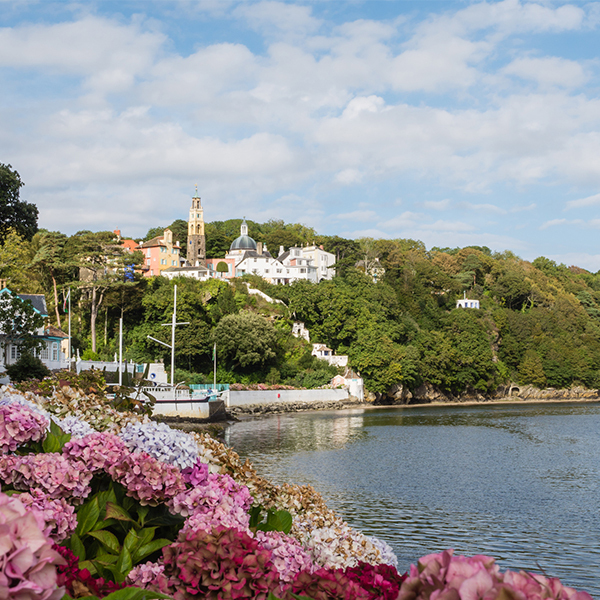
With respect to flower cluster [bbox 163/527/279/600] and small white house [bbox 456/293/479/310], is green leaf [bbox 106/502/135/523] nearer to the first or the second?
flower cluster [bbox 163/527/279/600]

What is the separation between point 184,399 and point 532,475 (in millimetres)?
25088

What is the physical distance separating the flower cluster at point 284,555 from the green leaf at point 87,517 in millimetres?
1233

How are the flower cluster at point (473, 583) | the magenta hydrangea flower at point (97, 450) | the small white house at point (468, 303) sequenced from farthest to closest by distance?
the small white house at point (468, 303), the magenta hydrangea flower at point (97, 450), the flower cluster at point (473, 583)

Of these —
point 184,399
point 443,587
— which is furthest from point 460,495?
point 184,399

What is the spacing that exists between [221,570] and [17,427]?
277 cm

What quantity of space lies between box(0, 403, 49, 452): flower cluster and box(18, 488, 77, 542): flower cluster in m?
0.73

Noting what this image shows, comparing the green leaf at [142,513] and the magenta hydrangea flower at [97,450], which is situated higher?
the magenta hydrangea flower at [97,450]

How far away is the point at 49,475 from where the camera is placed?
4.80 m

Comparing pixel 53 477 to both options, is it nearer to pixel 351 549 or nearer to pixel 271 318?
pixel 351 549

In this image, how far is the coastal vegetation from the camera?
68.2m

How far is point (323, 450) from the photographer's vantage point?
106ft

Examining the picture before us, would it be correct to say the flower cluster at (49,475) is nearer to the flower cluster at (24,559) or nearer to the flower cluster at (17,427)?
the flower cluster at (17,427)

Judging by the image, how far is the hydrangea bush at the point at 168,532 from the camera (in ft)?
7.23

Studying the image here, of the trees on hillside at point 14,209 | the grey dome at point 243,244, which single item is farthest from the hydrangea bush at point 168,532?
the grey dome at point 243,244
